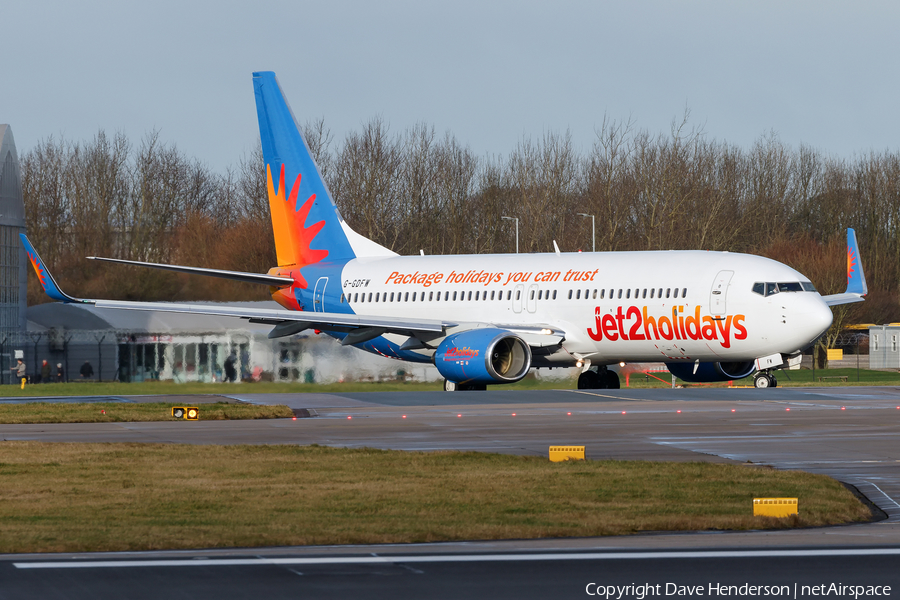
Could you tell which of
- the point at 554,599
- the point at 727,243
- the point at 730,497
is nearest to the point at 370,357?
the point at 730,497

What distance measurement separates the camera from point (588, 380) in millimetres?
36781

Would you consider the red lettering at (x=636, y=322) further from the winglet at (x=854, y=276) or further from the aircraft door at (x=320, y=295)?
the aircraft door at (x=320, y=295)

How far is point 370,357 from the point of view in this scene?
4012 cm

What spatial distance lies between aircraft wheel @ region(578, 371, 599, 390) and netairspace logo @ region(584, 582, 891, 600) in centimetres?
2876

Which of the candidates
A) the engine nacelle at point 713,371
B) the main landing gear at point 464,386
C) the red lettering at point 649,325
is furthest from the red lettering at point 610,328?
the main landing gear at point 464,386

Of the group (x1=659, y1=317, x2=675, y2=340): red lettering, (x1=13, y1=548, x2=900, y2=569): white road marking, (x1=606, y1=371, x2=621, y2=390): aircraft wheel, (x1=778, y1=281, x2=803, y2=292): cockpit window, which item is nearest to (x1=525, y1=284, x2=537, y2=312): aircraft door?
(x1=606, y1=371, x2=621, y2=390): aircraft wheel

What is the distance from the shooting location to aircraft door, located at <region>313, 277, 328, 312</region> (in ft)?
134

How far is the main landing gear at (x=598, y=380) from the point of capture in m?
36.8

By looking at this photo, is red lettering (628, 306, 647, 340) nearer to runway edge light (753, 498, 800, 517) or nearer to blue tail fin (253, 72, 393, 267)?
blue tail fin (253, 72, 393, 267)

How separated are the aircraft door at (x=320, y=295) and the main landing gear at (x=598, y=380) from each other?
876 cm

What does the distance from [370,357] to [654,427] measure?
1919 centimetres

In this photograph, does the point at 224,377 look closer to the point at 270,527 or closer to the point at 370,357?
the point at 370,357

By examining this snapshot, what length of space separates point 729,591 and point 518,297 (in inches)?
1119

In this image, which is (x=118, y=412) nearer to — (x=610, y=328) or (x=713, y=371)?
(x=610, y=328)
